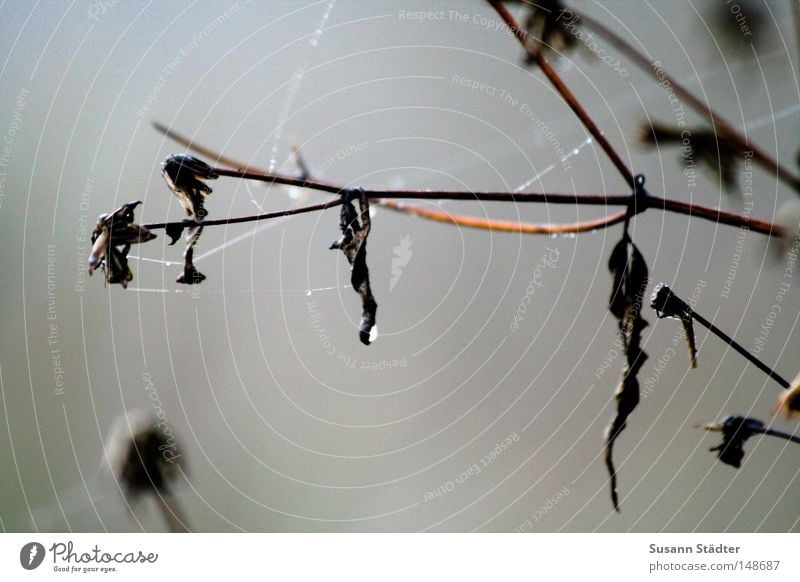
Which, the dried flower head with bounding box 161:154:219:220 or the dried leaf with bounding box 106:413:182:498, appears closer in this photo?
the dried flower head with bounding box 161:154:219:220

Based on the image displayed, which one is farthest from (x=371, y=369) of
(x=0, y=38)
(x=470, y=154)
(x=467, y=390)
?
(x=0, y=38)

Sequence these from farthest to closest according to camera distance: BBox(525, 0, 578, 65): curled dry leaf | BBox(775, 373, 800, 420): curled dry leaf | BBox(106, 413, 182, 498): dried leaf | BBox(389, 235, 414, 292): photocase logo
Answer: BBox(389, 235, 414, 292): photocase logo, BBox(106, 413, 182, 498): dried leaf, BBox(525, 0, 578, 65): curled dry leaf, BBox(775, 373, 800, 420): curled dry leaf

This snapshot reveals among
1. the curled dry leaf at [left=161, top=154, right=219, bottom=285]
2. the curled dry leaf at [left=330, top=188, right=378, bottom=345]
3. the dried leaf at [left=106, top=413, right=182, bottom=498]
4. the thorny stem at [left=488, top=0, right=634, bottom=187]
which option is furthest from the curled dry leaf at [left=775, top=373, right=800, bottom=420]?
the dried leaf at [left=106, top=413, right=182, bottom=498]

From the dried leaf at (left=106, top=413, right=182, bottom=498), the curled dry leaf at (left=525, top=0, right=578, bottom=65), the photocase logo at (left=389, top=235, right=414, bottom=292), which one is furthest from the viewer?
the photocase logo at (left=389, top=235, right=414, bottom=292)

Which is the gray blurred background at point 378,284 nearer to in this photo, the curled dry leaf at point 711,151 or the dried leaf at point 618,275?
the curled dry leaf at point 711,151

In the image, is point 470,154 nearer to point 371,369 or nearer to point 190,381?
point 371,369
